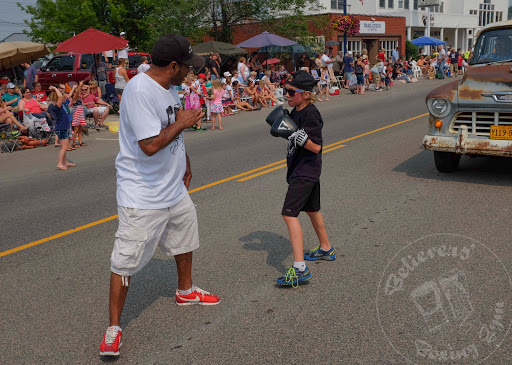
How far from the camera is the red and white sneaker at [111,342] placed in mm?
3473

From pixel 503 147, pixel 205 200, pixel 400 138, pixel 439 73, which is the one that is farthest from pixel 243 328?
pixel 439 73

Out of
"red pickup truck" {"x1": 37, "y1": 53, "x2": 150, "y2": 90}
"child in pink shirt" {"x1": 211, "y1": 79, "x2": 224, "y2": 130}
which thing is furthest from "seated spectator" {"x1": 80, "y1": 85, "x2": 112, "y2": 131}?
"red pickup truck" {"x1": 37, "y1": 53, "x2": 150, "y2": 90}

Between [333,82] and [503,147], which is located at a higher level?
[503,147]

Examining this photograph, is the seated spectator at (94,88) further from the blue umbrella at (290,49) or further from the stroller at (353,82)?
the stroller at (353,82)

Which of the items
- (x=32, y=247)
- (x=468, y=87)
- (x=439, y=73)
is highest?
(x=468, y=87)

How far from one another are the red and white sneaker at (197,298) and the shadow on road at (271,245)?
0.85 metres

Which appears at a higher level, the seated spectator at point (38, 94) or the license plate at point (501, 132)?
the license plate at point (501, 132)

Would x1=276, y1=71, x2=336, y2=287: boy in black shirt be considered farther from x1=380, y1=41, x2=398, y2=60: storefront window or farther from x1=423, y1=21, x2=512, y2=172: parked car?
x1=380, y1=41, x2=398, y2=60: storefront window

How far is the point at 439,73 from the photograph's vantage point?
35406 millimetres

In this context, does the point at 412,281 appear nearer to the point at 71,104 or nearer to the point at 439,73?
the point at 71,104

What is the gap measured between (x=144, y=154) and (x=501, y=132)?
17.8 feet

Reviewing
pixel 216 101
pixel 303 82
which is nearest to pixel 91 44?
pixel 216 101

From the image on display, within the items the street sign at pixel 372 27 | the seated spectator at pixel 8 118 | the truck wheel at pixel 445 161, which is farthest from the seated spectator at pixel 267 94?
the street sign at pixel 372 27

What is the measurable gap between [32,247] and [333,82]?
2208cm
